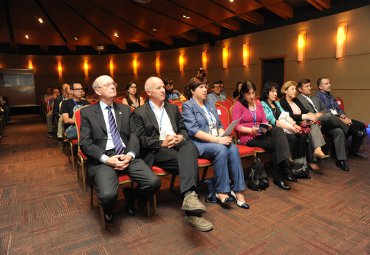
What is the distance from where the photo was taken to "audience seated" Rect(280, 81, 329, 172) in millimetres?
3391

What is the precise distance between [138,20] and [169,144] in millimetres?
7905

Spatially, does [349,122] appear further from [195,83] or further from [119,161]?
[119,161]

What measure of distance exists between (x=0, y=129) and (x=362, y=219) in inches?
315

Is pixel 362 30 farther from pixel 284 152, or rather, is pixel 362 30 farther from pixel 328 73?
pixel 284 152

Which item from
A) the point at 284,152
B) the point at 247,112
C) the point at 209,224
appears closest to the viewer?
the point at 209,224

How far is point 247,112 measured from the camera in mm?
3111

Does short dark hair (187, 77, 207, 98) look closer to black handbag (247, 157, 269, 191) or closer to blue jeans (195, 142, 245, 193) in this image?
Answer: blue jeans (195, 142, 245, 193)

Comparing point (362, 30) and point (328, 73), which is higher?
point (362, 30)

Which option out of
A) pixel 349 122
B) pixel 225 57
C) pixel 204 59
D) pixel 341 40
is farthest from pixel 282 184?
pixel 204 59

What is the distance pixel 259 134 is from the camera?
3135 mm

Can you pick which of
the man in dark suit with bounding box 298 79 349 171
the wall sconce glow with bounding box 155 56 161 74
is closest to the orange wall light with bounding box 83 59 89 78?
the wall sconce glow with bounding box 155 56 161 74

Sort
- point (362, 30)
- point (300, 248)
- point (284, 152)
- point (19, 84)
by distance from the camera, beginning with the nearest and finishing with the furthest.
A: point (300, 248) → point (284, 152) → point (362, 30) → point (19, 84)

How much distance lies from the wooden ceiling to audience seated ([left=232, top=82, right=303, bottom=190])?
466 cm

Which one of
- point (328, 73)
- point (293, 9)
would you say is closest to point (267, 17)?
point (293, 9)
